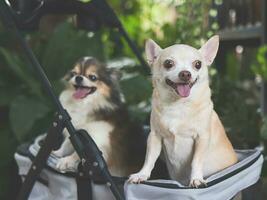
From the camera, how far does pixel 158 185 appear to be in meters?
1.09

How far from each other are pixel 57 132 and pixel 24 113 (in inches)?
35.5

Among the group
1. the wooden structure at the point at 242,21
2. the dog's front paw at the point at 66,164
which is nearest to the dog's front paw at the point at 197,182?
the dog's front paw at the point at 66,164

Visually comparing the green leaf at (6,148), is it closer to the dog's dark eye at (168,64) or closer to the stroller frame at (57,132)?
the stroller frame at (57,132)

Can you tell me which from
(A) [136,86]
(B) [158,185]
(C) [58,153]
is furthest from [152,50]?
(A) [136,86]

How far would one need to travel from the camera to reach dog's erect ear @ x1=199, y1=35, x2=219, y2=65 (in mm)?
1171

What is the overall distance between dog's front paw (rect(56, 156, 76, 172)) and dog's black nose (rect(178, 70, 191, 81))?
0.40 metres

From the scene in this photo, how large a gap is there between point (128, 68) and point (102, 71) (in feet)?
3.25

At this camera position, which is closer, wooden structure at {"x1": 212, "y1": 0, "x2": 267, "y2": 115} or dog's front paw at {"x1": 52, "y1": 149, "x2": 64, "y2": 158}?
dog's front paw at {"x1": 52, "y1": 149, "x2": 64, "y2": 158}

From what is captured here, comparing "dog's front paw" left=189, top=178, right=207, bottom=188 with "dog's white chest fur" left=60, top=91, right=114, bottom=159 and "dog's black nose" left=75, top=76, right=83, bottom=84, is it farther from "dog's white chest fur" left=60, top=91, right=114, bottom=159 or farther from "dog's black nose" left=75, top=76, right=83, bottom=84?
"dog's black nose" left=75, top=76, right=83, bottom=84

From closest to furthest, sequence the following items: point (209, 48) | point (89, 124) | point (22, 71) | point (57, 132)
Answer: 1. point (209, 48)
2. point (57, 132)
3. point (89, 124)
4. point (22, 71)

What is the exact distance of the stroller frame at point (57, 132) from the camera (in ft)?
3.89

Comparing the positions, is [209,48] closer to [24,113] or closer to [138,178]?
[138,178]

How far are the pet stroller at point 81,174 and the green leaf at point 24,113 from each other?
554 millimetres

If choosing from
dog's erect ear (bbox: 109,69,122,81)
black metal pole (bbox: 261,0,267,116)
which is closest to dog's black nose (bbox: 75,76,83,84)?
dog's erect ear (bbox: 109,69,122,81)
